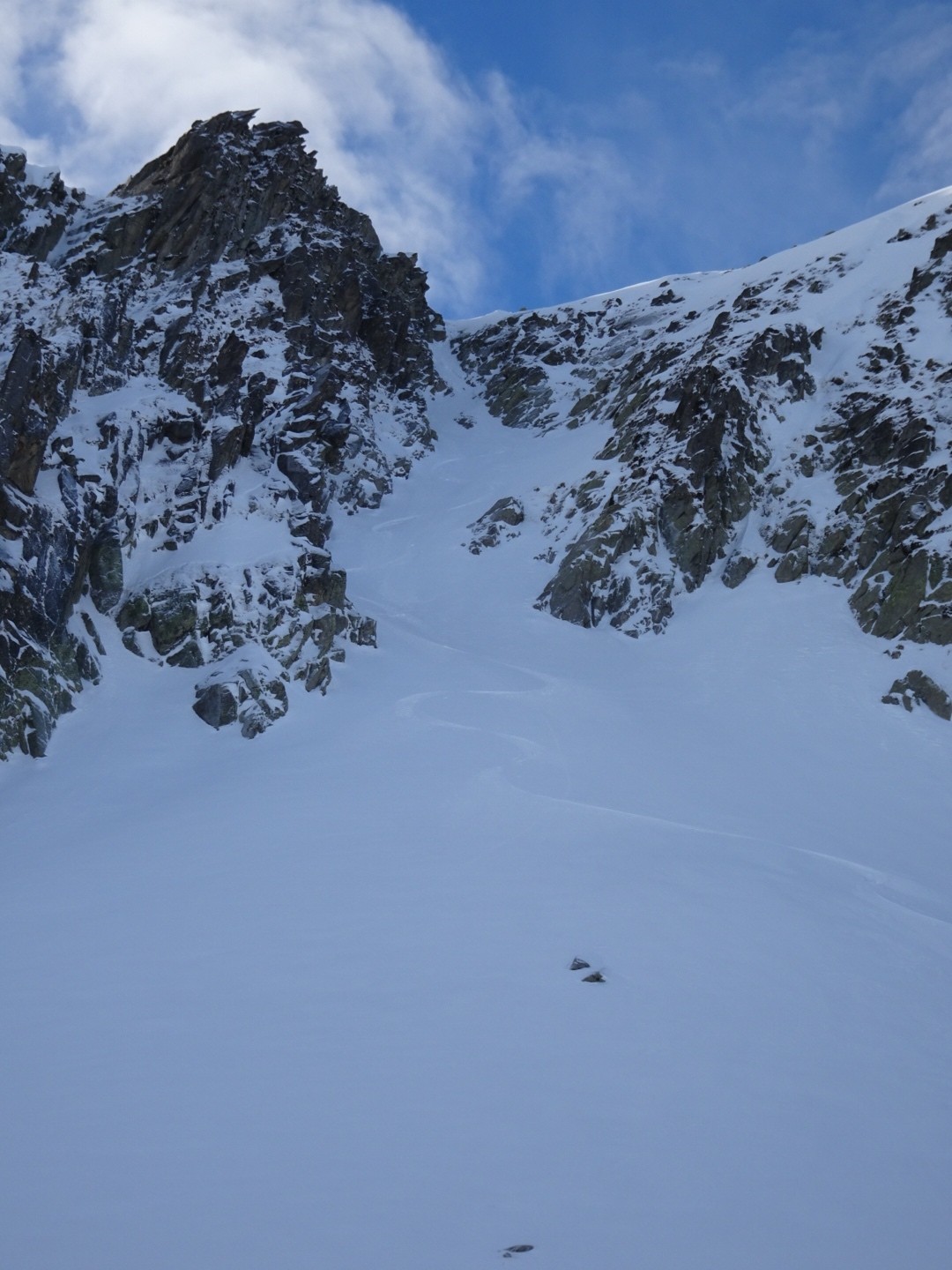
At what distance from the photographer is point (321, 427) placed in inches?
1603

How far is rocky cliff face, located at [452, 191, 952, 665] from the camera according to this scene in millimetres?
32938

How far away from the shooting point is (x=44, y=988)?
9.95 metres

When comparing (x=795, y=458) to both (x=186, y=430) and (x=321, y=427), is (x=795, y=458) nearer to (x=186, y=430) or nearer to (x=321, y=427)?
(x=321, y=427)

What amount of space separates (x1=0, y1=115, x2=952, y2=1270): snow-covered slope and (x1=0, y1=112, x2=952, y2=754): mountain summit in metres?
0.23

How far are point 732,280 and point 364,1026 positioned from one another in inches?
2623

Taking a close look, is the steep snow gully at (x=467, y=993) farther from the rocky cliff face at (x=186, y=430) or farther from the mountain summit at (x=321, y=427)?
the mountain summit at (x=321, y=427)

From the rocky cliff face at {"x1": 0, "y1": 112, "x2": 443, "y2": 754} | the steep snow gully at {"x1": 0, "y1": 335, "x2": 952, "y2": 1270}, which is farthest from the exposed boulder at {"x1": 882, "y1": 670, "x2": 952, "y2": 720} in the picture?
the rocky cliff face at {"x1": 0, "y1": 112, "x2": 443, "y2": 754}

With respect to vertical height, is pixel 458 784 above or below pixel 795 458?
below

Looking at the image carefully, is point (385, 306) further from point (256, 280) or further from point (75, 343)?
point (75, 343)

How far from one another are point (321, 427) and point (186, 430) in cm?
1068

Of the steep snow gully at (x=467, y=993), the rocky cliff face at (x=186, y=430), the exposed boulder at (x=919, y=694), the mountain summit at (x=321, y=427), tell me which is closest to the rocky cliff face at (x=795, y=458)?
the mountain summit at (x=321, y=427)

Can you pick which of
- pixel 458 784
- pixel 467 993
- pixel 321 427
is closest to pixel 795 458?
pixel 321 427

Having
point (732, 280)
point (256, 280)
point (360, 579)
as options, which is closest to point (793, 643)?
point (360, 579)

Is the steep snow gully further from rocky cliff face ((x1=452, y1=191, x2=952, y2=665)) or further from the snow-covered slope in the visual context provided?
rocky cliff face ((x1=452, y1=191, x2=952, y2=665))
